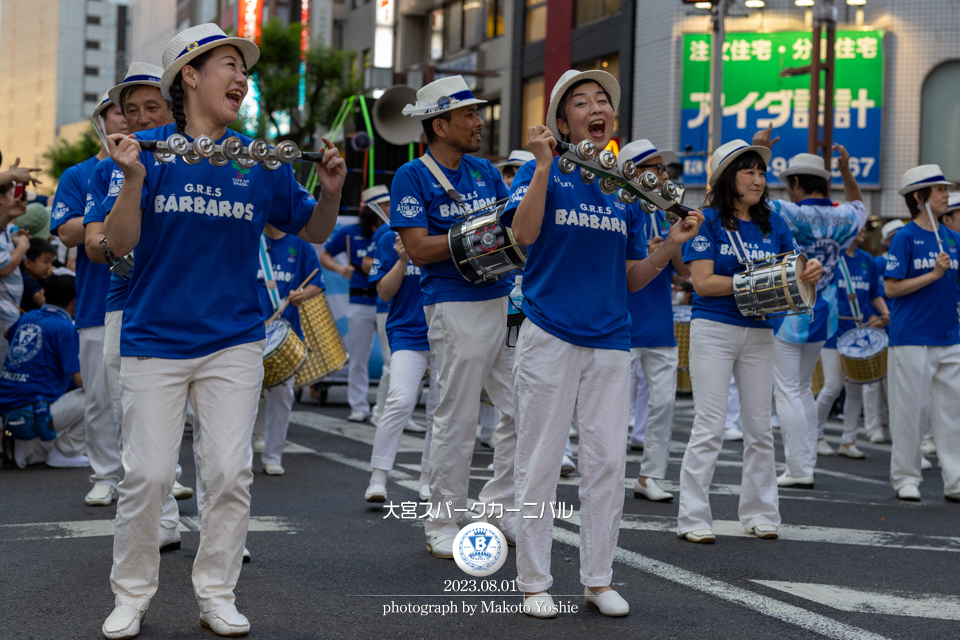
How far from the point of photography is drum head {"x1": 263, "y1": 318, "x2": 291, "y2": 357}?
7.55 meters

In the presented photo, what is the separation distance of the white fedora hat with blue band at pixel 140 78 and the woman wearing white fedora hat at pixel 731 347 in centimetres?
301

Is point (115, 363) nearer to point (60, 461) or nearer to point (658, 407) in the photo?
point (60, 461)

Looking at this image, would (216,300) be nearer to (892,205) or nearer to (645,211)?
(645,211)

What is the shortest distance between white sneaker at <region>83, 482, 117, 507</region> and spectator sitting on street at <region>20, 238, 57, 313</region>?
312 centimetres

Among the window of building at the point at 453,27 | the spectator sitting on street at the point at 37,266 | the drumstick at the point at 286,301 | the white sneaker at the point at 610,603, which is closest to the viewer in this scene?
the white sneaker at the point at 610,603

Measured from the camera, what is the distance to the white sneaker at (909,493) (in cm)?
791

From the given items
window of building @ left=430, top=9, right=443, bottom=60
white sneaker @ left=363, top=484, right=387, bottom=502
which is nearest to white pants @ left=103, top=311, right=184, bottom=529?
white sneaker @ left=363, top=484, right=387, bottom=502

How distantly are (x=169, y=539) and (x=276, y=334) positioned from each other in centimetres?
234

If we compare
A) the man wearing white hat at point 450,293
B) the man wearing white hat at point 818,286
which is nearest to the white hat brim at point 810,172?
the man wearing white hat at point 818,286

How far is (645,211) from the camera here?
16.1 ft

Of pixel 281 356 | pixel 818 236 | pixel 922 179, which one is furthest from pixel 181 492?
pixel 922 179

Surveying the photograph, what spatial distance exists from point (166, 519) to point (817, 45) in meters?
18.0

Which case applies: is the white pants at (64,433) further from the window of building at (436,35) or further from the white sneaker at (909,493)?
the window of building at (436,35)

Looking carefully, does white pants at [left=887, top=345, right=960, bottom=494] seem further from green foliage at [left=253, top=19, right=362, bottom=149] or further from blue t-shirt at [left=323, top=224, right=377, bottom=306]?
→ green foliage at [left=253, top=19, right=362, bottom=149]
